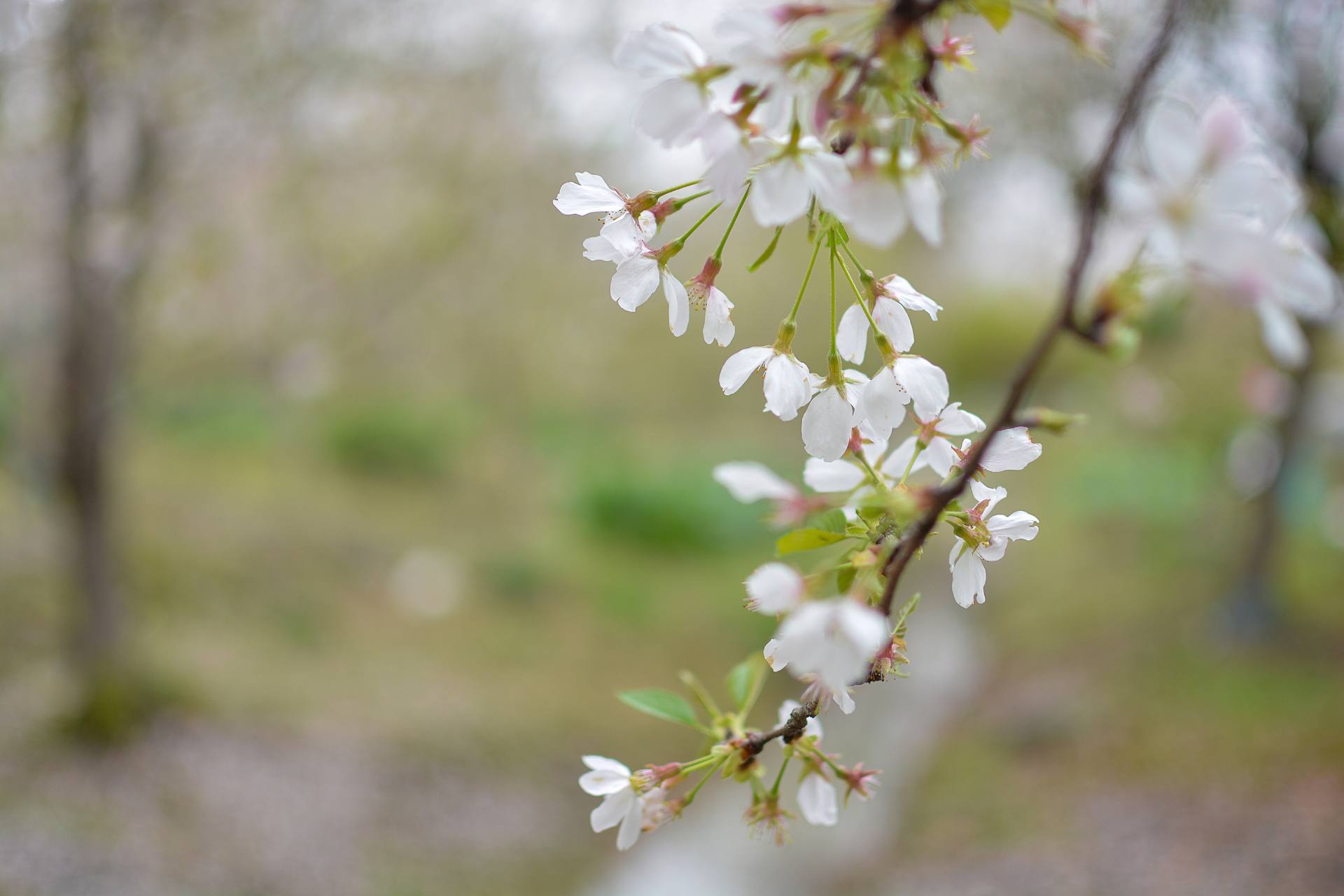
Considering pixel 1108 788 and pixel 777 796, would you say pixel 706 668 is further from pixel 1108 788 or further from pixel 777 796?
pixel 777 796

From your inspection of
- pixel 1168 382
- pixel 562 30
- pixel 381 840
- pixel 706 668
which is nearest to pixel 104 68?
pixel 562 30

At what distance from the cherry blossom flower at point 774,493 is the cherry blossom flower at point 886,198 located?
11 cm

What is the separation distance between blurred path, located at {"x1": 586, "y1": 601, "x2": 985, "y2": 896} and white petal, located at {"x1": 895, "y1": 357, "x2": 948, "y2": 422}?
201 cm

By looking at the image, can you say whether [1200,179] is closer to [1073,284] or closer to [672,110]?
[1073,284]

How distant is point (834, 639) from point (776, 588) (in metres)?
0.03

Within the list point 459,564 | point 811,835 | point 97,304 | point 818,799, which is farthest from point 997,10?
point 459,564

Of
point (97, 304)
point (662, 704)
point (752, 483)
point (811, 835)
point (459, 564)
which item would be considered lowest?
point (459, 564)

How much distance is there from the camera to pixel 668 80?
343 millimetres

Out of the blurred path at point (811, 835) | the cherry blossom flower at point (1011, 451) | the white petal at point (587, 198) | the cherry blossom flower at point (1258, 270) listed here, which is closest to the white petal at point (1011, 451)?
the cherry blossom flower at point (1011, 451)

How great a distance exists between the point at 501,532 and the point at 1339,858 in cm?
356

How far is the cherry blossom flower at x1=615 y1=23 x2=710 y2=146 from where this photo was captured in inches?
13.4

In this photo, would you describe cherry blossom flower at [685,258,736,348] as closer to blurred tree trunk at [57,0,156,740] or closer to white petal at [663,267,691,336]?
white petal at [663,267,691,336]

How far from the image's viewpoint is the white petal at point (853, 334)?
0.43 metres

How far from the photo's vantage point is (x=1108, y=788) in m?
2.55
